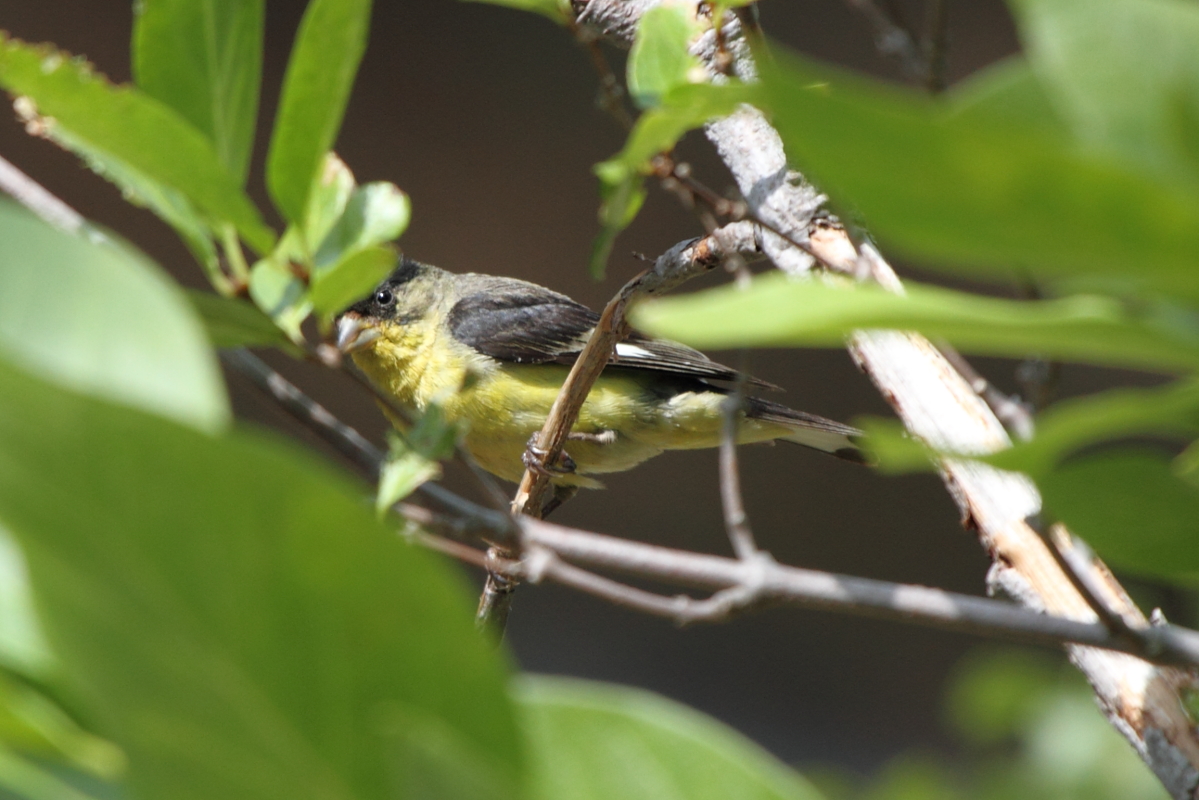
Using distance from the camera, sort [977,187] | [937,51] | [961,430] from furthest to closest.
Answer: [937,51] → [961,430] → [977,187]

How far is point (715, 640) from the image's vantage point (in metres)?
8.25

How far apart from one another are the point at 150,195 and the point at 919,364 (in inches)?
41.4

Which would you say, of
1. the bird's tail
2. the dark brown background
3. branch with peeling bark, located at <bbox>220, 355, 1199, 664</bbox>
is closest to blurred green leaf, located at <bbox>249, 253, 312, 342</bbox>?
branch with peeling bark, located at <bbox>220, 355, 1199, 664</bbox>

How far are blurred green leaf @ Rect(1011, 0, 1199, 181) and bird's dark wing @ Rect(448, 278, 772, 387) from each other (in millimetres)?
3055

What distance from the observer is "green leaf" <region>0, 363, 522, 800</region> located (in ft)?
1.51

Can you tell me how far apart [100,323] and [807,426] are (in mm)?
3247

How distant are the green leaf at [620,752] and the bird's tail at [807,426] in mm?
2989

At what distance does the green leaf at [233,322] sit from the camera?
2.77 feet

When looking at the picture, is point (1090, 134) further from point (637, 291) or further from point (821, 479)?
point (821, 479)

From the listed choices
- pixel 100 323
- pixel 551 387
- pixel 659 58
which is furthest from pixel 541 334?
pixel 100 323

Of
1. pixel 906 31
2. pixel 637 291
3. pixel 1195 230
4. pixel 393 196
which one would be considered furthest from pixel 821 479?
pixel 1195 230

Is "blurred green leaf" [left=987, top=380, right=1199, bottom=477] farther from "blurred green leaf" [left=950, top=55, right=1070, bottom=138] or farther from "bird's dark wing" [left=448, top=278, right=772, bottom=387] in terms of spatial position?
"bird's dark wing" [left=448, top=278, right=772, bottom=387]

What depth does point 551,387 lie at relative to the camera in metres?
3.75

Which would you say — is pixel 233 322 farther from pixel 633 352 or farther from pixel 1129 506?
pixel 633 352
